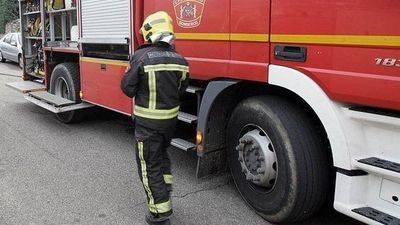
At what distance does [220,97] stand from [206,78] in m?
0.26

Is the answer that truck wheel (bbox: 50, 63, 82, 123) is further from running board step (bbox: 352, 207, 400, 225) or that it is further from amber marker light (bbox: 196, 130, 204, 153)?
running board step (bbox: 352, 207, 400, 225)

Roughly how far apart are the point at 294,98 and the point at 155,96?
3.60 feet

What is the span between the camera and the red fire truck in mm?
2832

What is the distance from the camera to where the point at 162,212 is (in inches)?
144

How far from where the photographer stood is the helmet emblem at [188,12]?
420 centimetres

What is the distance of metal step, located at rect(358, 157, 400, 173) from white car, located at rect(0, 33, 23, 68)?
1637 cm

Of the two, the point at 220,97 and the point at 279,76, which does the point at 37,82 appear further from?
the point at 279,76


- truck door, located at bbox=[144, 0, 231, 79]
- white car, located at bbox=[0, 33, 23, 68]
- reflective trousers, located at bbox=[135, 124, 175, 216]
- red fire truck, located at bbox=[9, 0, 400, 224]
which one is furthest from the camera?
white car, located at bbox=[0, 33, 23, 68]

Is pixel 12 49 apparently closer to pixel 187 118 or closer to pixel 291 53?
pixel 187 118

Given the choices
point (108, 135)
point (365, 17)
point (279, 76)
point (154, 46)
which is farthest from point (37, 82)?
point (365, 17)

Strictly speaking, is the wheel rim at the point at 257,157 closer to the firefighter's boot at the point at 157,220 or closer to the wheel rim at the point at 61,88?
the firefighter's boot at the point at 157,220

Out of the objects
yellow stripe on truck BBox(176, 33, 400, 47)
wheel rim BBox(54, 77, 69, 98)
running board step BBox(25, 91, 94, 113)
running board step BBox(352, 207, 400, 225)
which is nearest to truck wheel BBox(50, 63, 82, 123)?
wheel rim BBox(54, 77, 69, 98)

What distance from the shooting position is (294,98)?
368cm

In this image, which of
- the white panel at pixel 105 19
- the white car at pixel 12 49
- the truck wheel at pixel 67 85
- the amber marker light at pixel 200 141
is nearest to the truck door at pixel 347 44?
the amber marker light at pixel 200 141
